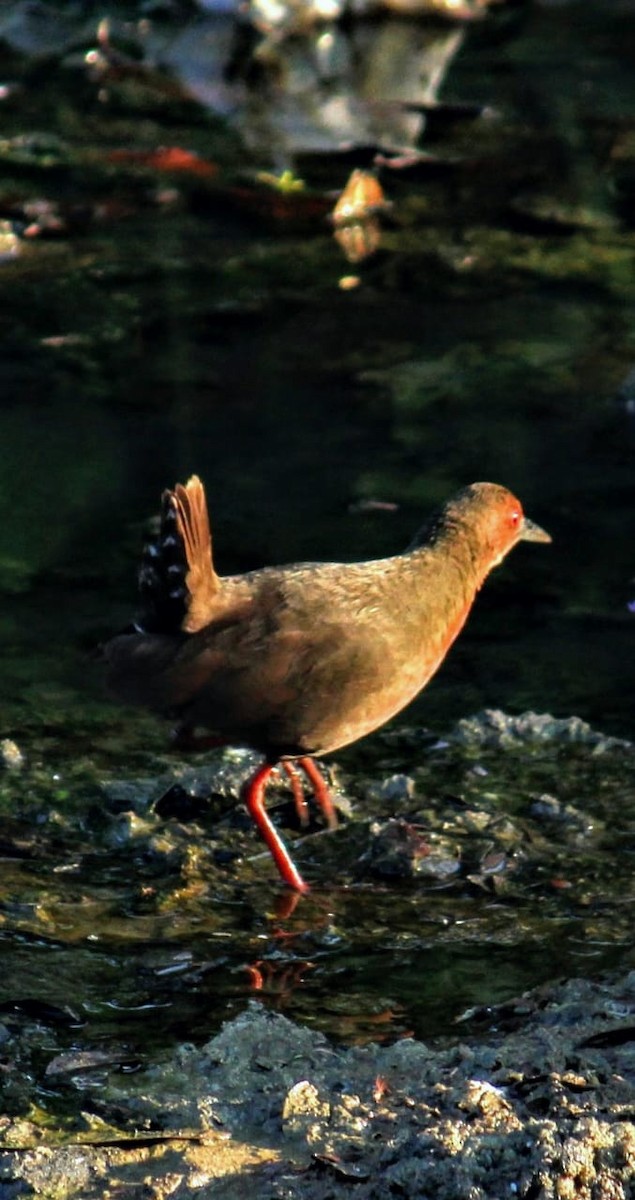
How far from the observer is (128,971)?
4621 mm

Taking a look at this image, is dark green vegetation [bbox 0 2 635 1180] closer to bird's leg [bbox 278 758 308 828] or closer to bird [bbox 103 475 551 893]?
bird's leg [bbox 278 758 308 828]

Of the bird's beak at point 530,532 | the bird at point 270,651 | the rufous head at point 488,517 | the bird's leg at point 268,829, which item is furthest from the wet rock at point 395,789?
the bird's beak at point 530,532

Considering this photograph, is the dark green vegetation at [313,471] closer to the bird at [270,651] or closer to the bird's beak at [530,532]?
the bird at [270,651]

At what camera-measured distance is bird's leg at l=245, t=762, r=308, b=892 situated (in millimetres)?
5105

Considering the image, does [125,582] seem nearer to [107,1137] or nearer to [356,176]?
[107,1137]

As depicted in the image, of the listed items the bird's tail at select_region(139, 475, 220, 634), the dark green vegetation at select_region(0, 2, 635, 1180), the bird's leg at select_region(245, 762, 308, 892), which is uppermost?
the bird's tail at select_region(139, 475, 220, 634)

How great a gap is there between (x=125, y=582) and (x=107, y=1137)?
3411mm

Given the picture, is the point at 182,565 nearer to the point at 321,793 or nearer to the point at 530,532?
the point at 321,793

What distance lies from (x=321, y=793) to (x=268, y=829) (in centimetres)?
31

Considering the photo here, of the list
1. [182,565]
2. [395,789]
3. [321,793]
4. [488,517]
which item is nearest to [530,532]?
[488,517]

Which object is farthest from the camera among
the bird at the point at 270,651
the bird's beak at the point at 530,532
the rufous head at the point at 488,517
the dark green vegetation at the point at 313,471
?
the bird's beak at the point at 530,532

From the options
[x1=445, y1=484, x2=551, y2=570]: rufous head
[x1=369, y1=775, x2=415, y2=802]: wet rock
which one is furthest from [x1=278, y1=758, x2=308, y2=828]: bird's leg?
[x1=445, y1=484, x2=551, y2=570]: rufous head

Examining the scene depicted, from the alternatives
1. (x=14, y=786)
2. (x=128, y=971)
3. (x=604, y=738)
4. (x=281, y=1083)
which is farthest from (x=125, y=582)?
(x=281, y=1083)

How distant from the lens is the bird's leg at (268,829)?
16.8 ft
